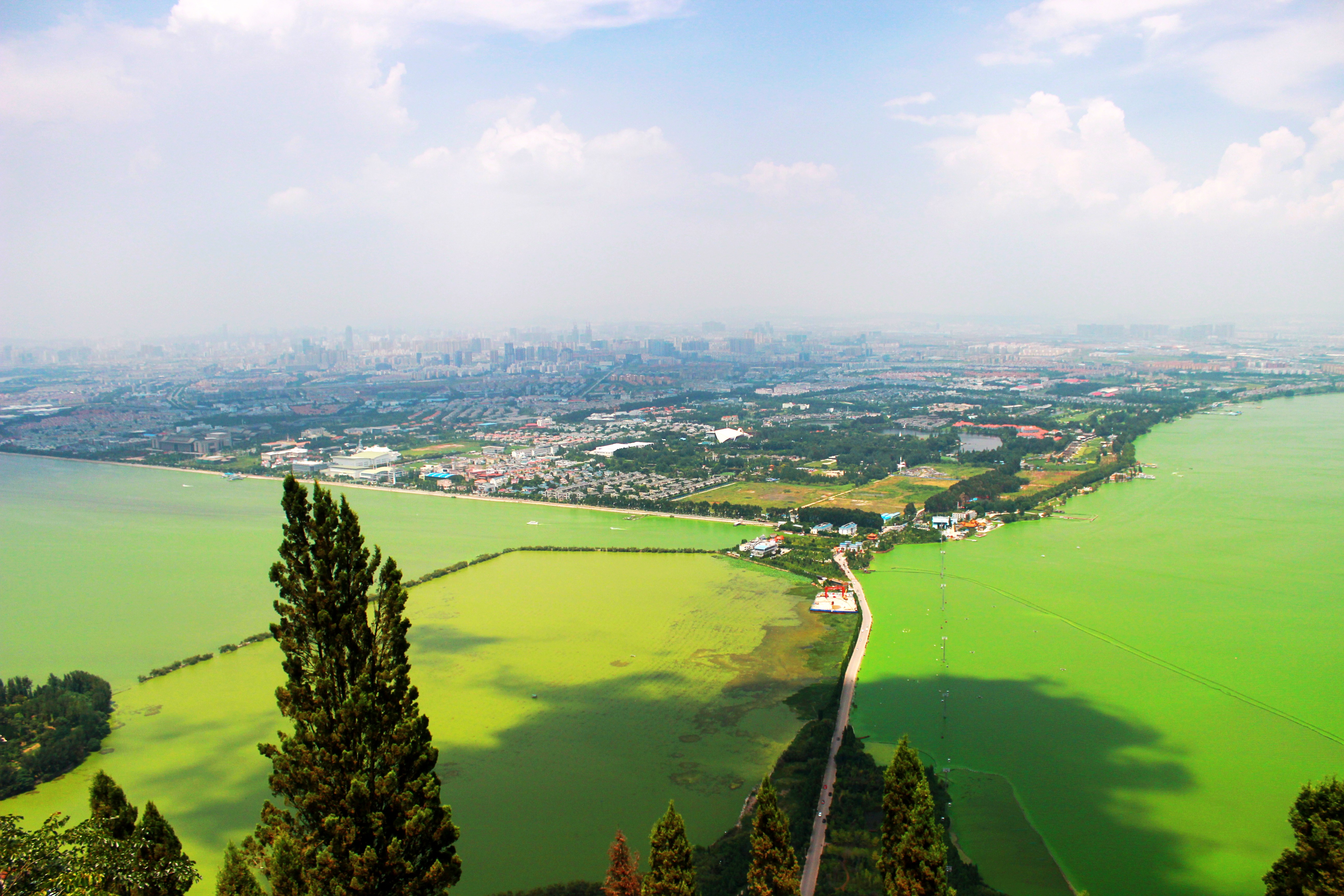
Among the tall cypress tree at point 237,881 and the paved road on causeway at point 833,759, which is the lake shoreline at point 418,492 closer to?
the paved road on causeway at point 833,759

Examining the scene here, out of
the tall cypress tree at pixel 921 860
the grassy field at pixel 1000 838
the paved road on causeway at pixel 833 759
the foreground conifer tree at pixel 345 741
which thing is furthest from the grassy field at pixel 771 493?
the foreground conifer tree at pixel 345 741

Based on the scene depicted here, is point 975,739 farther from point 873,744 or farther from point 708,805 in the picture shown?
point 708,805

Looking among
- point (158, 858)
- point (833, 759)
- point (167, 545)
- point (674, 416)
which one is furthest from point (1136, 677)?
point (674, 416)

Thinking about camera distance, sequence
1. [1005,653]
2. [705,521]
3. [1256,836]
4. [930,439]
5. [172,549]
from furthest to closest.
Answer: [930,439], [705,521], [172,549], [1005,653], [1256,836]

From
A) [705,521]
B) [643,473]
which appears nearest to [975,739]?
[705,521]

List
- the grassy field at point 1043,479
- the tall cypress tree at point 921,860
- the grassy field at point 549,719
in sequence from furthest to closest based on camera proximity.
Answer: the grassy field at point 1043,479 < the grassy field at point 549,719 < the tall cypress tree at point 921,860

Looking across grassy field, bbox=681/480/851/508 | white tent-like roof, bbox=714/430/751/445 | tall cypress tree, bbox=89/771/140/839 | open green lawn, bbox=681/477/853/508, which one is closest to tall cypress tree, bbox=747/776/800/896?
tall cypress tree, bbox=89/771/140/839
